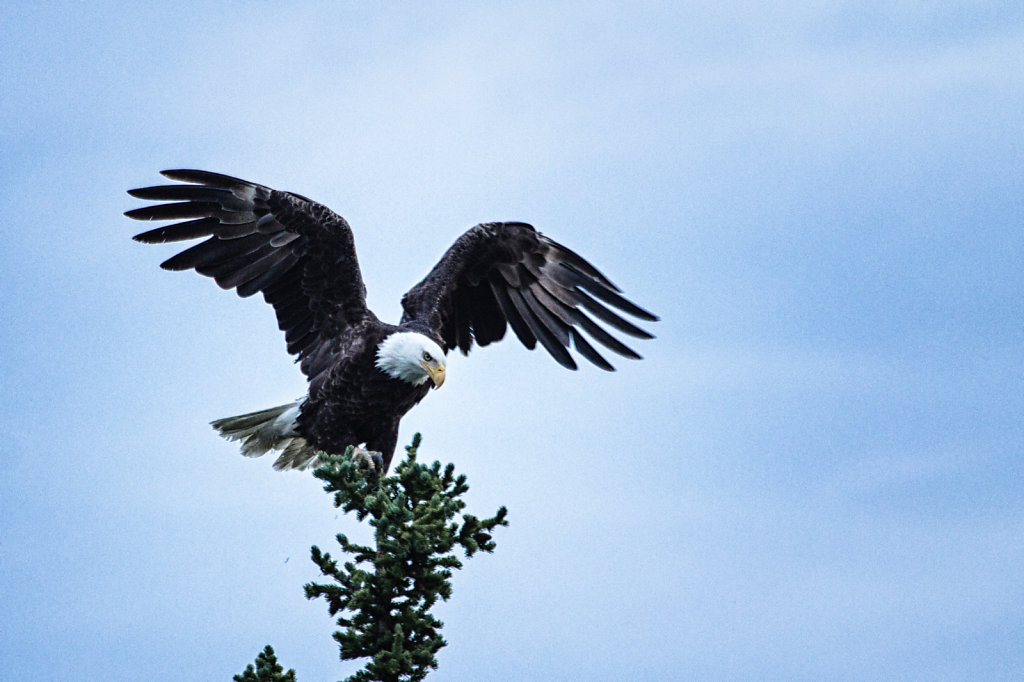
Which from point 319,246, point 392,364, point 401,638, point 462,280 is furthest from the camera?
point 462,280

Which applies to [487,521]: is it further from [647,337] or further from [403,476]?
[647,337]

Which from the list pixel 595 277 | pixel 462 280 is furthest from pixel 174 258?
pixel 595 277

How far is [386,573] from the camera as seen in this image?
18.1ft

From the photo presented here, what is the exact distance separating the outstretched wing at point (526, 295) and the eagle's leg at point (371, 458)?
48.3 inches

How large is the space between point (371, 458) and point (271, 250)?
5.62ft

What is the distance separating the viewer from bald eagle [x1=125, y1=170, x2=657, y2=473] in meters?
7.78

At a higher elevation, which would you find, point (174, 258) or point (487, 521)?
point (174, 258)

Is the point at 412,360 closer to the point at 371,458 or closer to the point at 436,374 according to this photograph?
the point at 436,374

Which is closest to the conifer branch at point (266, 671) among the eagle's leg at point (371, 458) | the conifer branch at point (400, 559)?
the conifer branch at point (400, 559)

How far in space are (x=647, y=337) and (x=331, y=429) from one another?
243cm

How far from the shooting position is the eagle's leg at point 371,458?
24.4 ft

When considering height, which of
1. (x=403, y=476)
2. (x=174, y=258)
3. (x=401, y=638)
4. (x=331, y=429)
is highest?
(x=174, y=258)

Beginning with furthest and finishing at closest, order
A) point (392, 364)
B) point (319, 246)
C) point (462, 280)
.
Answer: point (462, 280)
point (319, 246)
point (392, 364)

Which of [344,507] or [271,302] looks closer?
[344,507]
